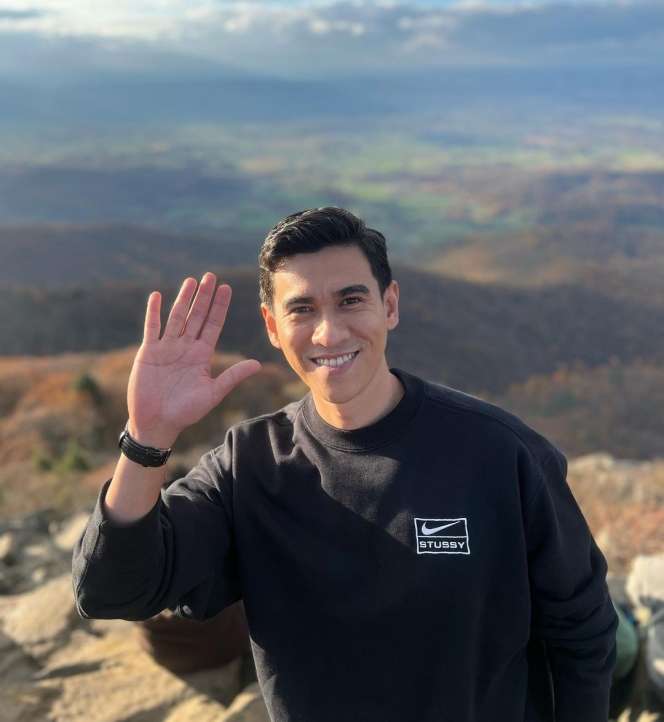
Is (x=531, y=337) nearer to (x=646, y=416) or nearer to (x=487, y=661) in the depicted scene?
(x=646, y=416)

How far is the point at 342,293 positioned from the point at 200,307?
51 centimetres

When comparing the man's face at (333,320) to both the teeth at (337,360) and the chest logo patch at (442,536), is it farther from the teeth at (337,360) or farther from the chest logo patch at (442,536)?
the chest logo patch at (442,536)

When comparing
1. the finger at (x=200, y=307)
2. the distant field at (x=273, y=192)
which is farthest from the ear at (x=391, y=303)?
the distant field at (x=273, y=192)

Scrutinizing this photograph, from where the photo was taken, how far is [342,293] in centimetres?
244

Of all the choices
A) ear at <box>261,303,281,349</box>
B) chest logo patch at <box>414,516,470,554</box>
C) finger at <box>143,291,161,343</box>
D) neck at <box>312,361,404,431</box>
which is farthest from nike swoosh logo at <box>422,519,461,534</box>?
finger at <box>143,291,161,343</box>

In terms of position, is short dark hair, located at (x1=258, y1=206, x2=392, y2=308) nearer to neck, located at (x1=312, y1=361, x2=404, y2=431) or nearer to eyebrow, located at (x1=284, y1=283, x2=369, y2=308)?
eyebrow, located at (x1=284, y1=283, x2=369, y2=308)

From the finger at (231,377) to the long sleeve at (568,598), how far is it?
1022mm

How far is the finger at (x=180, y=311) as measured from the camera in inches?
96.0

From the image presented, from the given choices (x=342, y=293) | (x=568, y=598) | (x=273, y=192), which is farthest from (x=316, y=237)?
(x=273, y=192)

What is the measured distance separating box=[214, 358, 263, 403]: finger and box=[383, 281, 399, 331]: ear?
1.69ft

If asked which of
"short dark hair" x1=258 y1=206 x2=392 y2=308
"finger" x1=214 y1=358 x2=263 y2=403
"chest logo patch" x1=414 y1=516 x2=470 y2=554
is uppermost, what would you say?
"short dark hair" x1=258 y1=206 x2=392 y2=308

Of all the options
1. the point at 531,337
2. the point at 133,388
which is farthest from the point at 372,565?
the point at 531,337

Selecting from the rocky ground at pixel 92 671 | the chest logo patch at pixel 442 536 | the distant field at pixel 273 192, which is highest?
the chest logo patch at pixel 442 536

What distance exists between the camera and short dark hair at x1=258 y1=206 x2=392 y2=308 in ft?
7.98
